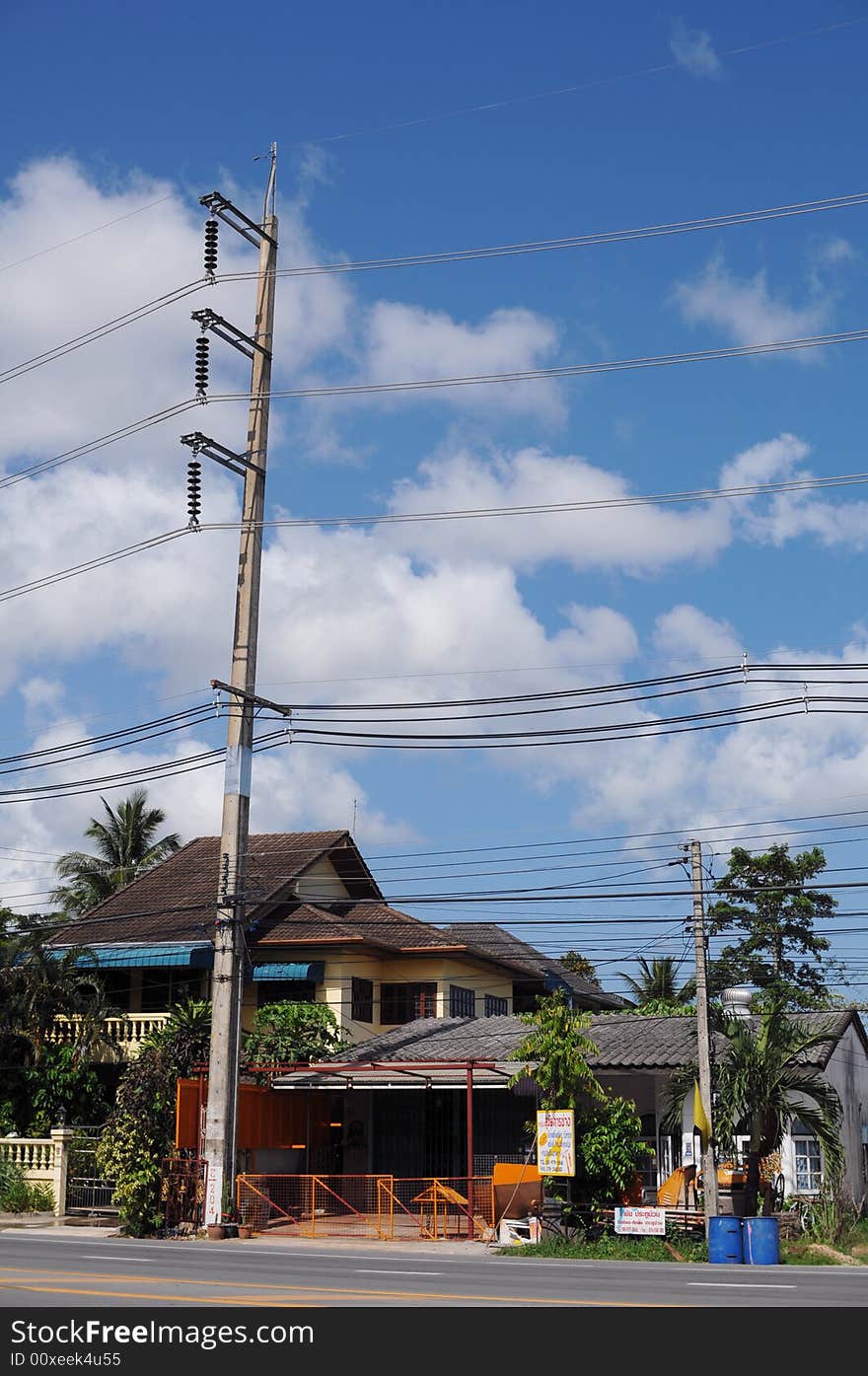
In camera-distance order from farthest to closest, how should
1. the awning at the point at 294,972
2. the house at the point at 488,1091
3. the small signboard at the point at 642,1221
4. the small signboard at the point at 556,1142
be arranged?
the awning at the point at 294,972, the house at the point at 488,1091, the small signboard at the point at 556,1142, the small signboard at the point at 642,1221

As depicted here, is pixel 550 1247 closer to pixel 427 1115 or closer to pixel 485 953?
pixel 427 1115

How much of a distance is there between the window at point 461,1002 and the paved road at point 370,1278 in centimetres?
1678

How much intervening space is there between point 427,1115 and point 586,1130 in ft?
31.9

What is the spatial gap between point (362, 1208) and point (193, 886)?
16.7 metres

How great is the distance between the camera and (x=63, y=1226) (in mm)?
34406

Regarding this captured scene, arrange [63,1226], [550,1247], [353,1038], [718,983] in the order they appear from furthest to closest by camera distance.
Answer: [718,983] < [353,1038] < [63,1226] < [550,1247]

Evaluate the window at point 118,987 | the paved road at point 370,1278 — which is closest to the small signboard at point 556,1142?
the paved road at point 370,1278

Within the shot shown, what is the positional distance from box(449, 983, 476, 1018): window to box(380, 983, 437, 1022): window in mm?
692

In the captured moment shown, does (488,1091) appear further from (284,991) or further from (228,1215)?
(284,991)

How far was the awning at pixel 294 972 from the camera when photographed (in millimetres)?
42875

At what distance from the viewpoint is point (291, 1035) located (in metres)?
39.8

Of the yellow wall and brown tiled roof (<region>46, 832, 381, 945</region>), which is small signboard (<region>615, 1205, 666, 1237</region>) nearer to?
the yellow wall

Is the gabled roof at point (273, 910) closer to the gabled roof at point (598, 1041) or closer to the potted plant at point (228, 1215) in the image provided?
the gabled roof at point (598, 1041)
